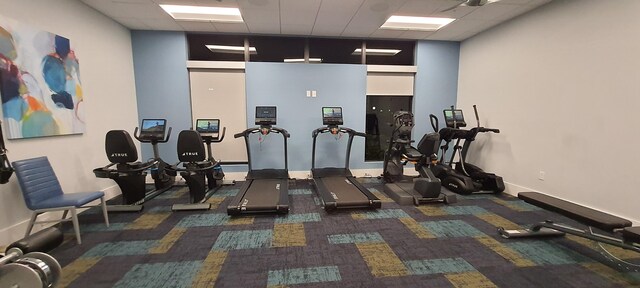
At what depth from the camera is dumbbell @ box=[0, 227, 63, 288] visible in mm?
1286

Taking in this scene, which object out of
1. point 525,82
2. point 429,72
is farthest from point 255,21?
point 525,82

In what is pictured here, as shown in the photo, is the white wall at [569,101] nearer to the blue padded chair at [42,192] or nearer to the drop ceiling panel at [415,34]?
the drop ceiling panel at [415,34]

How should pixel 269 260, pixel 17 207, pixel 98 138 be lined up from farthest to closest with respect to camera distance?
pixel 98 138
pixel 17 207
pixel 269 260

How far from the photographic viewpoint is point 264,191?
419 centimetres

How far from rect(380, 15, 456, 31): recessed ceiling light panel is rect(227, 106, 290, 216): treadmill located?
264 cm

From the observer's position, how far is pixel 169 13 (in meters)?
4.15

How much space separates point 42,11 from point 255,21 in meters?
2.66

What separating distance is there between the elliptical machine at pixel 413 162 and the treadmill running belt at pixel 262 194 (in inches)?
74.8

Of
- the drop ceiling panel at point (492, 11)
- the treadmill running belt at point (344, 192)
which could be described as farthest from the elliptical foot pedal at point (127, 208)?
the drop ceiling panel at point (492, 11)

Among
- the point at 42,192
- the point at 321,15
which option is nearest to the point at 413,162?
the point at 321,15

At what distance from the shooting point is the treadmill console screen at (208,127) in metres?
4.63

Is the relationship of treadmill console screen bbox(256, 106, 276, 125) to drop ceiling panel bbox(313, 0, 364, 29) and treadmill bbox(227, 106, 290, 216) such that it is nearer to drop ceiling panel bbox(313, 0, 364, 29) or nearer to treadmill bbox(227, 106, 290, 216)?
treadmill bbox(227, 106, 290, 216)

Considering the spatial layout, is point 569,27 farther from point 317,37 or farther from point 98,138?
point 98,138

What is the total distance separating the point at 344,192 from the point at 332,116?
1.48 metres
